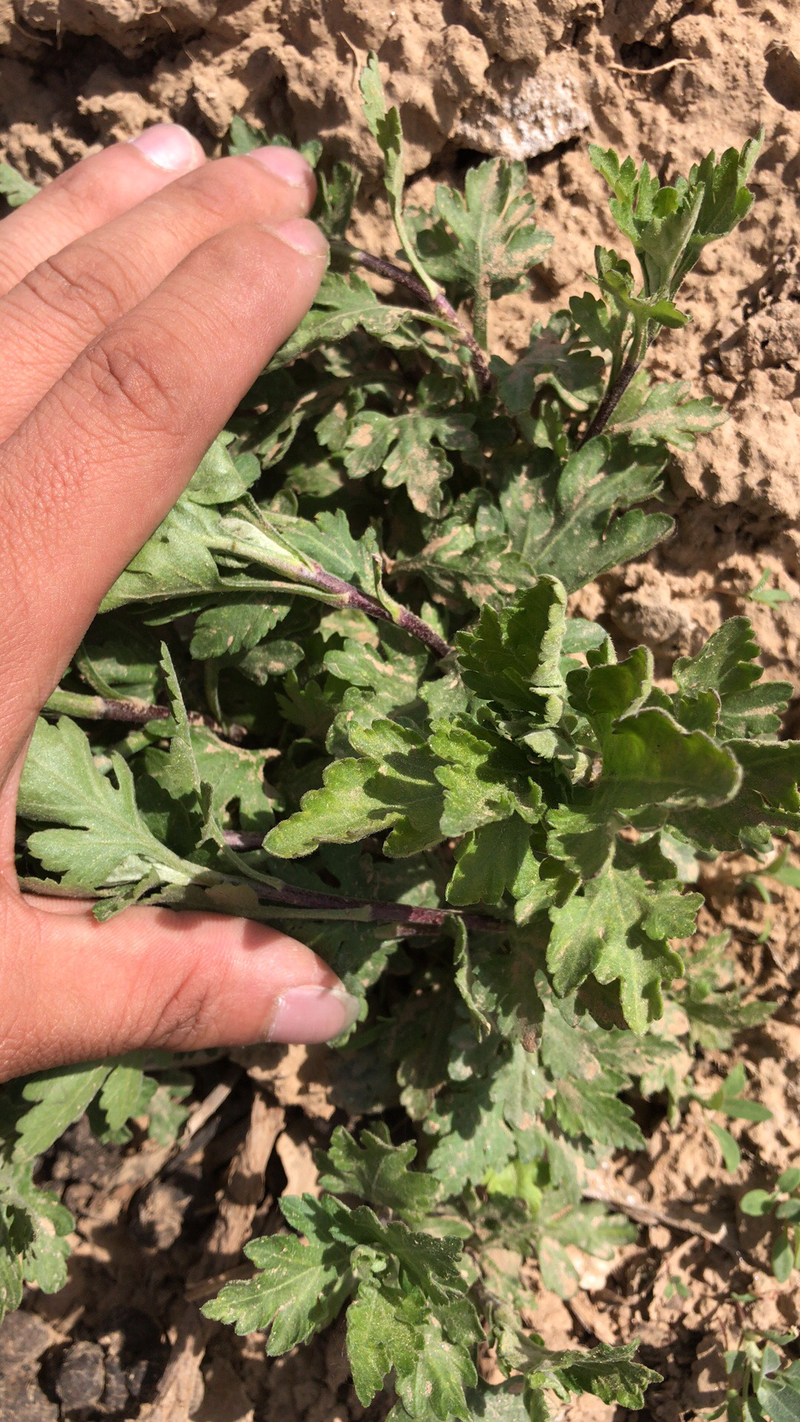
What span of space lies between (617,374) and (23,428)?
1.63 m

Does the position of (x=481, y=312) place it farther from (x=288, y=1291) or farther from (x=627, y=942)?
(x=288, y=1291)

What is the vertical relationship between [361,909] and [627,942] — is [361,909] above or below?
below

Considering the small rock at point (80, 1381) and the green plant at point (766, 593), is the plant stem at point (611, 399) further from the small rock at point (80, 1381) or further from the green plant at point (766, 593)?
the small rock at point (80, 1381)

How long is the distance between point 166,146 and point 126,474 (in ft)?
5.08

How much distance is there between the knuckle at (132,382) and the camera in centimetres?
231

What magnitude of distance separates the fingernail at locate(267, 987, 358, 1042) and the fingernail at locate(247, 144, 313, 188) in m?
2.49

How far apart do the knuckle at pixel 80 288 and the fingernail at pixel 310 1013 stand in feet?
6.67

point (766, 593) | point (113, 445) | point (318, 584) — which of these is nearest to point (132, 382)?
point (113, 445)

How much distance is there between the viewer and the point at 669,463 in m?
2.96

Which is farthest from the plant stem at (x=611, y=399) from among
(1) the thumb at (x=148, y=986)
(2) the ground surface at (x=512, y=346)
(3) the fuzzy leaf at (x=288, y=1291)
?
(3) the fuzzy leaf at (x=288, y=1291)

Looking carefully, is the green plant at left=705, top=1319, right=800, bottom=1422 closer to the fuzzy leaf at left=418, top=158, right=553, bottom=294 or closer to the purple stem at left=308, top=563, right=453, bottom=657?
the purple stem at left=308, top=563, right=453, bottom=657

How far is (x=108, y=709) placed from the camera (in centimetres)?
284

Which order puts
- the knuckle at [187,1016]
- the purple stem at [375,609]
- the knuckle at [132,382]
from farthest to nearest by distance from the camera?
the purple stem at [375,609] < the knuckle at [187,1016] < the knuckle at [132,382]

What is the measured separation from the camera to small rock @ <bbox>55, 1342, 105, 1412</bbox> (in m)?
3.42
